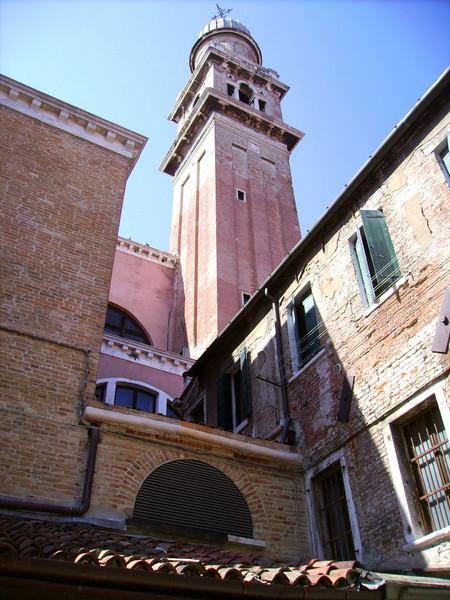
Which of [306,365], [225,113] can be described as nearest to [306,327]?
[306,365]

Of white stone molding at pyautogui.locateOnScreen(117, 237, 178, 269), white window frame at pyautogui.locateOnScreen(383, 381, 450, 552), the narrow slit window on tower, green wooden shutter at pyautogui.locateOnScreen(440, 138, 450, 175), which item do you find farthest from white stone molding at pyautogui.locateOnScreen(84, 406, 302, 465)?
the narrow slit window on tower

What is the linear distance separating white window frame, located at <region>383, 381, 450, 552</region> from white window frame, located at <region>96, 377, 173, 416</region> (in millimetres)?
8488

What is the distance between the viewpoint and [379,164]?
9445mm

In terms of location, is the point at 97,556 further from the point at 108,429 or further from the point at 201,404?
the point at 201,404

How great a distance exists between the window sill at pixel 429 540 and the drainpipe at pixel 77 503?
382 cm

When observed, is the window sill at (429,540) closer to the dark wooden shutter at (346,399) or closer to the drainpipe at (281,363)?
the dark wooden shutter at (346,399)

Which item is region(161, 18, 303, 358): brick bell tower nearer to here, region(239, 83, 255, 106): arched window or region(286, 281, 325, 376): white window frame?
region(239, 83, 255, 106): arched window

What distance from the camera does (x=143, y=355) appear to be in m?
16.9

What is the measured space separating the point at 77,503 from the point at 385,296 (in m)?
4.82

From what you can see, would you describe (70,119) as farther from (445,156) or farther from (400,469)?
(400,469)

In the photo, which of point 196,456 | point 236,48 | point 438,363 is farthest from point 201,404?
point 236,48

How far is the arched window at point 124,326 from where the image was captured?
19234mm

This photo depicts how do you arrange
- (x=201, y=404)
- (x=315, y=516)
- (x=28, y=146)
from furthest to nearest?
(x=201, y=404)
(x=28, y=146)
(x=315, y=516)

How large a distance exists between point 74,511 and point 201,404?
20.9 feet
